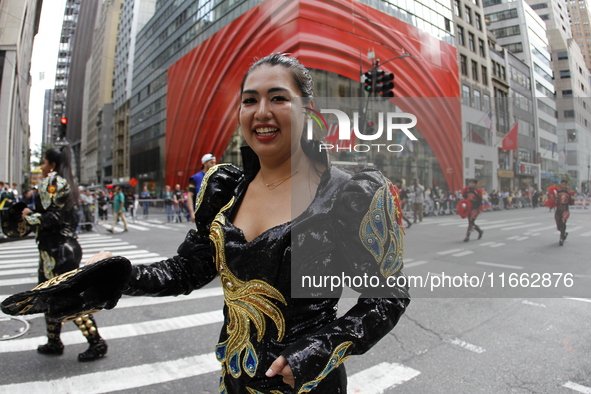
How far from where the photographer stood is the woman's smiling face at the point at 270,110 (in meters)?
1.20

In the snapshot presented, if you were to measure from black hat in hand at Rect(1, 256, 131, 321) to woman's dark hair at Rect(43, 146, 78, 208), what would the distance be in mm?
3101

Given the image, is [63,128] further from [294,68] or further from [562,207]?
[562,207]

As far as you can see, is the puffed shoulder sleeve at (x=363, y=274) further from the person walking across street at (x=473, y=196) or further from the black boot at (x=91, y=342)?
the black boot at (x=91, y=342)

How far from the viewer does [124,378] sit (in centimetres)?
308

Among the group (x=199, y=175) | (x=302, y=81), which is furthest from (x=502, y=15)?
(x=199, y=175)

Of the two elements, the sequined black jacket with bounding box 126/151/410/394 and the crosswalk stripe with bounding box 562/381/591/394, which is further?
the crosswalk stripe with bounding box 562/381/591/394

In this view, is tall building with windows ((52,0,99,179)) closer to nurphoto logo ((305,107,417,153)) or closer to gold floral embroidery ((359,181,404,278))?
nurphoto logo ((305,107,417,153))

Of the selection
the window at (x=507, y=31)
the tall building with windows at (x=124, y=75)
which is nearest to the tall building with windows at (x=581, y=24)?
the window at (x=507, y=31)

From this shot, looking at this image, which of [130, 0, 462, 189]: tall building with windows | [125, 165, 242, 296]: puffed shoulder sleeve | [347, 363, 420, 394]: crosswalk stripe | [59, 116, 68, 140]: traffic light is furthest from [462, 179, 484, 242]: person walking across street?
[59, 116, 68, 140]: traffic light

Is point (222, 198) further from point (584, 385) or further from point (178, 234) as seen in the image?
point (178, 234)

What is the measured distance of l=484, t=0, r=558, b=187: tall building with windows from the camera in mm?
1863

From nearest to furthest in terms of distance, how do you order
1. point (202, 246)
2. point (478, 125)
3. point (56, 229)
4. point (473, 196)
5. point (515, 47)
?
point (202, 246), point (478, 125), point (473, 196), point (515, 47), point (56, 229)

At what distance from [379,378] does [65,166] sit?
3.64 meters

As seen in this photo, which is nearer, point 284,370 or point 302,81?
point 284,370
